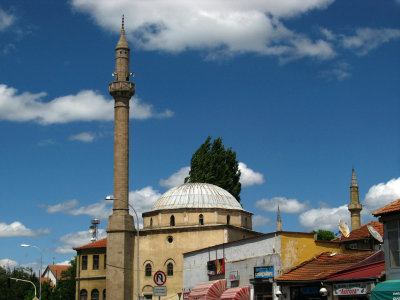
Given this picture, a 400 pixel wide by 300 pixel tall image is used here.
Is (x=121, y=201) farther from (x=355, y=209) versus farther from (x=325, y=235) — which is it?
(x=325, y=235)

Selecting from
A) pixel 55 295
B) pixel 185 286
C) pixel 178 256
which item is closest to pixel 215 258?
pixel 185 286

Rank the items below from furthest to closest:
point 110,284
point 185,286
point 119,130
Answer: point 119,130 < point 110,284 < point 185,286

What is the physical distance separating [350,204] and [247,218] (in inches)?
371

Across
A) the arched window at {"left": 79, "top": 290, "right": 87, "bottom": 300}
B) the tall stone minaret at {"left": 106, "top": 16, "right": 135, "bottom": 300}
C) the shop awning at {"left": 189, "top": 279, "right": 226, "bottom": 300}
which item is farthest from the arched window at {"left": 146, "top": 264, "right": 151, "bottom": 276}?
the shop awning at {"left": 189, "top": 279, "right": 226, "bottom": 300}

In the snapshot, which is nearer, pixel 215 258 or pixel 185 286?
pixel 215 258

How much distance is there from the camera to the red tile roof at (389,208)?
19375mm

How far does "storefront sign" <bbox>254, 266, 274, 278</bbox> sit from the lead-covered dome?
723 inches

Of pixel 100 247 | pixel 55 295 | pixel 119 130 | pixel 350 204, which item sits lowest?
pixel 55 295

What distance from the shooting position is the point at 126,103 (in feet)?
158

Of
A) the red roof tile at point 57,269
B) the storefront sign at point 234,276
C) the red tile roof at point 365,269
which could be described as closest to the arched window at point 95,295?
the storefront sign at point 234,276

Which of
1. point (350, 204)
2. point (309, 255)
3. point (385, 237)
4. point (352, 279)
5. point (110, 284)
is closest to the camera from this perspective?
point (385, 237)

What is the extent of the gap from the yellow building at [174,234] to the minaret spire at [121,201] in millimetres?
1095

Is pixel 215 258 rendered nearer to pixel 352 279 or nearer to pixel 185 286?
pixel 185 286

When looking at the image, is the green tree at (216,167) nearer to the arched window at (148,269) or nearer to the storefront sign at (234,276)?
the arched window at (148,269)
